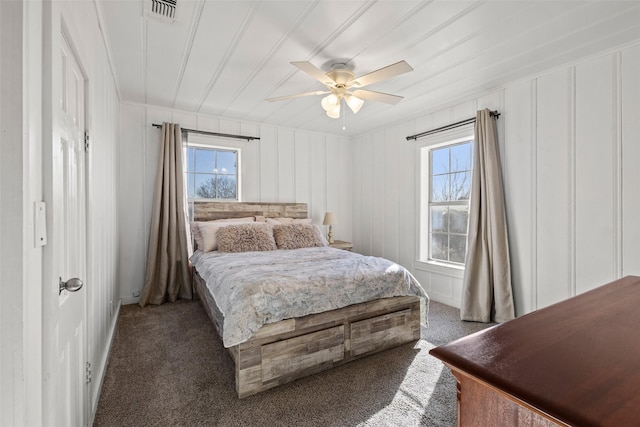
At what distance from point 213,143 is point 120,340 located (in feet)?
8.56

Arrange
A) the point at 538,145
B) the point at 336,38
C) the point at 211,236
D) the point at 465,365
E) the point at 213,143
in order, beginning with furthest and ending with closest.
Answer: the point at 213,143
the point at 211,236
the point at 538,145
the point at 336,38
the point at 465,365

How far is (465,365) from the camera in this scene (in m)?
0.63

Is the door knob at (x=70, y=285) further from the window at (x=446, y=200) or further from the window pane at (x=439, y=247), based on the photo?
the window pane at (x=439, y=247)

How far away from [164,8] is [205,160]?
236 cm

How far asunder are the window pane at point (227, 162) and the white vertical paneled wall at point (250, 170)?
133 mm

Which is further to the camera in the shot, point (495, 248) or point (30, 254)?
point (495, 248)

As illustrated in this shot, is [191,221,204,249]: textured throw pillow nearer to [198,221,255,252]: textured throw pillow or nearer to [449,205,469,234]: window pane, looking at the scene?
[198,221,255,252]: textured throw pillow

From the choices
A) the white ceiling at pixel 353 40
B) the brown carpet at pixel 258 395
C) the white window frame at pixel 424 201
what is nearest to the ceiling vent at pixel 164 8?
the white ceiling at pixel 353 40

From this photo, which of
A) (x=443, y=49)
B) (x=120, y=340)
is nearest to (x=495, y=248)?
(x=443, y=49)

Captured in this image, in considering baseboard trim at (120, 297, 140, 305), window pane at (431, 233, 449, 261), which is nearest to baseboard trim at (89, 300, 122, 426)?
baseboard trim at (120, 297, 140, 305)

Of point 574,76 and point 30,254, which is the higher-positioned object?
point 574,76

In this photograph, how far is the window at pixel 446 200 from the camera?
357cm

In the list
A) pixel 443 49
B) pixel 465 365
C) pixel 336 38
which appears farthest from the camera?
Result: pixel 443 49

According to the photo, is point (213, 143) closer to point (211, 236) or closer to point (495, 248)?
point (211, 236)
